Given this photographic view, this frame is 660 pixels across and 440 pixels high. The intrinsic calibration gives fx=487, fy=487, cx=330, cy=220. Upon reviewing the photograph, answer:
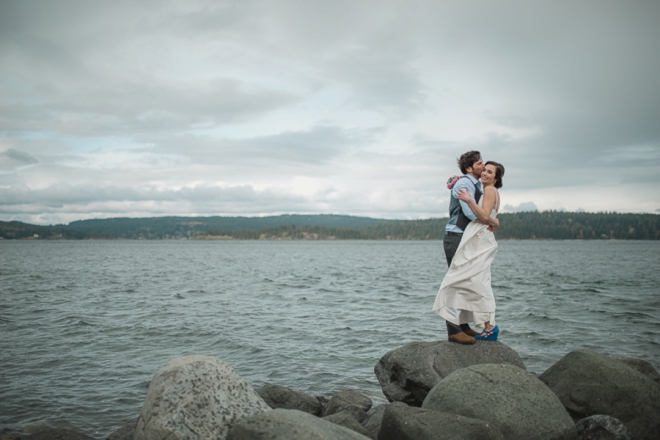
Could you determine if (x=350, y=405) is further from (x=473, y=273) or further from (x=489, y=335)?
(x=473, y=273)

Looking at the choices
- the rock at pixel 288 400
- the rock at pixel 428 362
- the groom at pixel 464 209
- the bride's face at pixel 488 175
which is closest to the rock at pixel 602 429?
the rock at pixel 428 362

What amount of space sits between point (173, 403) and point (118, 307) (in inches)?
766

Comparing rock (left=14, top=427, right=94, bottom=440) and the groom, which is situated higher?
the groom

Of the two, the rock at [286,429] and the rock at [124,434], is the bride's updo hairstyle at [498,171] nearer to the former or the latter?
the rock at [286,429]

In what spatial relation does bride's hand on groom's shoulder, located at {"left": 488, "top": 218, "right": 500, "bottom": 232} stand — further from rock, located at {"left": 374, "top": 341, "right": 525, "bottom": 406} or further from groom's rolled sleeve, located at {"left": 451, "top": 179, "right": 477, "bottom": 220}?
rock, located at {"left": 374, "top": 341, "right": 525, "bottom": 406}

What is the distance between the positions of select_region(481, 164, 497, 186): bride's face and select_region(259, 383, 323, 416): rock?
4899mm

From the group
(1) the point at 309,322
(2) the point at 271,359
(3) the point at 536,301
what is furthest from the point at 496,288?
(2) the point at 271,359

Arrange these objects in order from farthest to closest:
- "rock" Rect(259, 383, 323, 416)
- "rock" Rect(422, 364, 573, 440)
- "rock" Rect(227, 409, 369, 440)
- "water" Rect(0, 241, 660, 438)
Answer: "water" Rect(0, 241, 660, 438), "rock" Rect(259, 383, 323, 416), "rock" Rect(422, 364, 573, 440), "rock" Rect(227, 409, 369, 440)

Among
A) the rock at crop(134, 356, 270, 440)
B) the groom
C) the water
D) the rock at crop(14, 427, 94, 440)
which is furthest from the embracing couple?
the rock at crop(14, 427, 94, 440)

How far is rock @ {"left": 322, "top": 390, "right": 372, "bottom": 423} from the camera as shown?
322 inches

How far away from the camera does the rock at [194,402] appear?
5.22 m

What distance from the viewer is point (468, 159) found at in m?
8.00

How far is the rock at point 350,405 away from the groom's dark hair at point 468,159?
4.39 m

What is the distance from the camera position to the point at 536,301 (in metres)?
24.7
